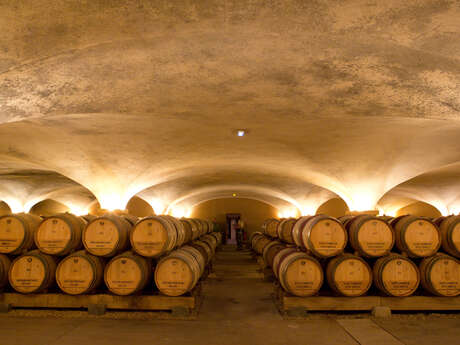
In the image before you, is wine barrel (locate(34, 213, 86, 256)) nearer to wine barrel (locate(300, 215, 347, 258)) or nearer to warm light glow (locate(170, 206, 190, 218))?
wine barrel (locate(300, 215, 347, 258))

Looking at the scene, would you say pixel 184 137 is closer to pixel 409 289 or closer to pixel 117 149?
pixel 117 149

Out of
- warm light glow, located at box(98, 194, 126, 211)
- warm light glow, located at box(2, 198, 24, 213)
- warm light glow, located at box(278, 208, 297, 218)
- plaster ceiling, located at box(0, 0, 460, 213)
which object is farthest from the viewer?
warm light glow, located at box(278, 208, 297, 218)

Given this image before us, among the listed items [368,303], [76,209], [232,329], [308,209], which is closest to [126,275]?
[232,329]

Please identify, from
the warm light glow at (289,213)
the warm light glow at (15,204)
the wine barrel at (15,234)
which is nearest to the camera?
the wine barrel at (15,234)

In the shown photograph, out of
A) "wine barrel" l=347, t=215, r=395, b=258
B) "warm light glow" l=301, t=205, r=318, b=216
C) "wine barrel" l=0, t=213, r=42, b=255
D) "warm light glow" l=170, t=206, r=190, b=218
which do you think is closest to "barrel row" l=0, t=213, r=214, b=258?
"wine barrel" l=0, t=213, r=42, b=255

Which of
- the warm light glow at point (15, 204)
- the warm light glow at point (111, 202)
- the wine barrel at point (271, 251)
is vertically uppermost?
the warm light glow at point (15, 204)

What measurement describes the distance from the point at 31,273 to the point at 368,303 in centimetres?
445

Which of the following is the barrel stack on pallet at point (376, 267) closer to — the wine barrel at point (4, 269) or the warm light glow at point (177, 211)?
the wine barrel at point (4, 269)

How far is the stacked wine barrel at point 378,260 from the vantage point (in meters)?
4.56

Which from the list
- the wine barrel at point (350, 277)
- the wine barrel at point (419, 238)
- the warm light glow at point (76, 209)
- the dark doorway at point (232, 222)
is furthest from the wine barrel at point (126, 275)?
the dark doorway at point (232, 222)

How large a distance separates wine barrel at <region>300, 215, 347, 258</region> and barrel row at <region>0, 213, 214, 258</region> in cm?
198

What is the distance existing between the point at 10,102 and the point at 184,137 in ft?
12.5

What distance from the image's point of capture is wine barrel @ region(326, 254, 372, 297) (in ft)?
15.0

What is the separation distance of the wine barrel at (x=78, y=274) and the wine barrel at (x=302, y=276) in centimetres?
254
